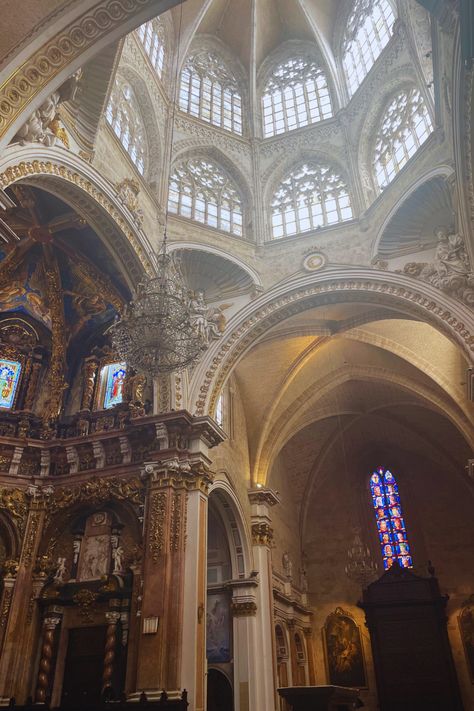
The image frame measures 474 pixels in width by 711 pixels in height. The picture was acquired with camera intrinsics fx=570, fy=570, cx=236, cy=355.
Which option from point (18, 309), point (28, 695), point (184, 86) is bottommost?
point (28, 695)

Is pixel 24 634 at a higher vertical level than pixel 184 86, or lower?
lower

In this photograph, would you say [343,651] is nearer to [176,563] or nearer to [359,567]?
[359,567]

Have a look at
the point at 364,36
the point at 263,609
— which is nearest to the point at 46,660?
the point at 263,609

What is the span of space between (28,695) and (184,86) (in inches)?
712

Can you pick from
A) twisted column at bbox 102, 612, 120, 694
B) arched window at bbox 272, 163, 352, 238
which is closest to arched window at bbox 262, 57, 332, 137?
arched window at bbox 272, 163, 352, 238

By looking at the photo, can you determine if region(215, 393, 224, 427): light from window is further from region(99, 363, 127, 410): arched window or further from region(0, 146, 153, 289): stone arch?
region(0, 146, 153, 289): stone arch

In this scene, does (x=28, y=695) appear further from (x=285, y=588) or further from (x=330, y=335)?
(x=330, y=335)

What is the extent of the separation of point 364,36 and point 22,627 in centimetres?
1949

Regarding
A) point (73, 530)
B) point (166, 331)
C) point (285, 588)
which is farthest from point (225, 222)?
point (285, 588)

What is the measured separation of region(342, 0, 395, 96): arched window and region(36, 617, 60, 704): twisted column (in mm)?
17542

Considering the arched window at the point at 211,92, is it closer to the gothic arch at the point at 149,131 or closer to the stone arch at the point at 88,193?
the gothic arch at the point at 149,131

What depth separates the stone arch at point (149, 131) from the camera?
52.2 ft

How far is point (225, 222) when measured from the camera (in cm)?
1753

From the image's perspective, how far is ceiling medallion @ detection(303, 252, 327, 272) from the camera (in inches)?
611
